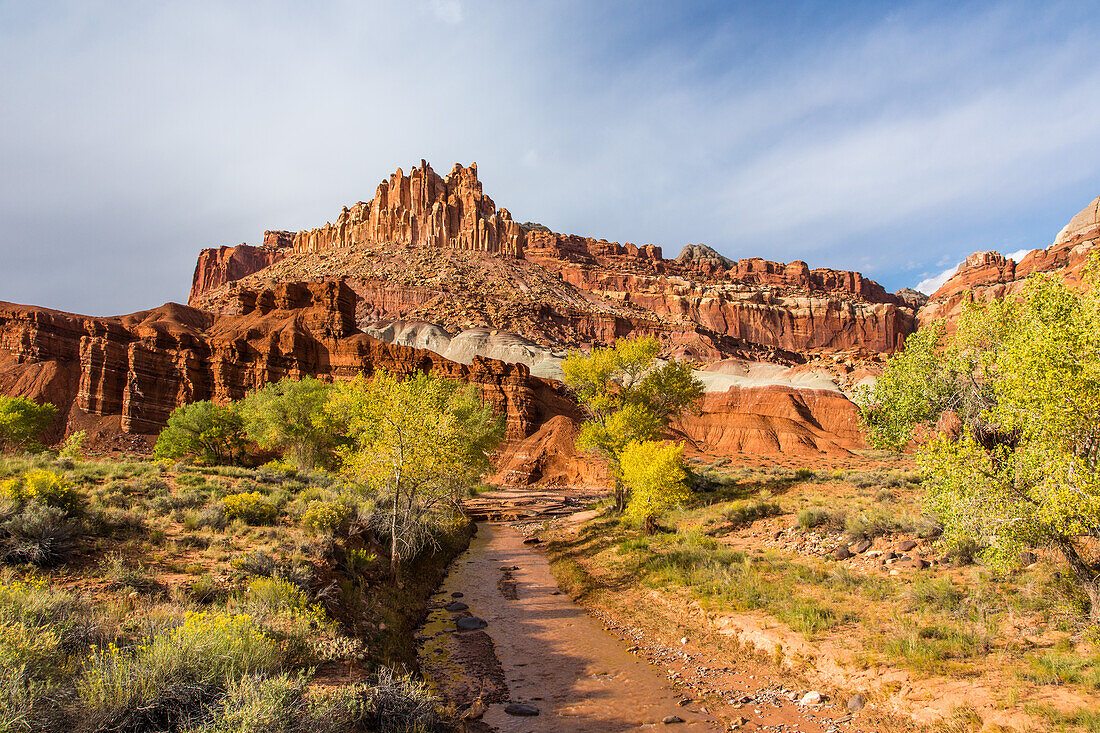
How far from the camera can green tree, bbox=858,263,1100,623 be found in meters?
8.23

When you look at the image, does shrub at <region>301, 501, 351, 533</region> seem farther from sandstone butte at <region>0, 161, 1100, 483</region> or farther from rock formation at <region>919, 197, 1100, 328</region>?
rock formation at <region>919, 197, 1100, 328</region>

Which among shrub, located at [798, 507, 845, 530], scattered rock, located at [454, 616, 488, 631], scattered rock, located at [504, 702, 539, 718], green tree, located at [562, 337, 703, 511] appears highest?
green tree, located at [562, 337, 703, 511]

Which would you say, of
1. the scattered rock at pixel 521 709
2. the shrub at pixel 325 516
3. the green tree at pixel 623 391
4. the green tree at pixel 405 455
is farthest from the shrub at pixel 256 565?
the green tree at pixel 623 391

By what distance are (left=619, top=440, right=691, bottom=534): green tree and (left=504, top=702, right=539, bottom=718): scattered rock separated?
40.4ft

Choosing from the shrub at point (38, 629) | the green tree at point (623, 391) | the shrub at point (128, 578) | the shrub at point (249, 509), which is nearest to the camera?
the shrub at point (38, 629)

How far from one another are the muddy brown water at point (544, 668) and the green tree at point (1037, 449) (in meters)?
6.48

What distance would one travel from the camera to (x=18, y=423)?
3950cm

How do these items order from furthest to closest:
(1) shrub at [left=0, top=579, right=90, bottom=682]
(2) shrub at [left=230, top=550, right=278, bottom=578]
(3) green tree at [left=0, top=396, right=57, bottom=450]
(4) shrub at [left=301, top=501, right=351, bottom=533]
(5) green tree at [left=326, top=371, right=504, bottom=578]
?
(3) green tree at [left=0, top=396, right=57, bottom=450]
(5) green tree at [left=326, top=371, right=504, bottom=578]
(4) shrub at [left=301, top=501, right=351, bottom=533]
(2) shrub at [left=230, top=550, right=278, bottom=578]
(1) shrub at [left=0, top=579, right=90, bottom=682]

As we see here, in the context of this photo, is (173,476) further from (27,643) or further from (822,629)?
(822,629)

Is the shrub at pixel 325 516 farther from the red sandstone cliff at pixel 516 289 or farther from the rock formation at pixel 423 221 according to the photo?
the rock formation at pixel 423 221

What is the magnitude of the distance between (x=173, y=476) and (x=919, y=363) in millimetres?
27661

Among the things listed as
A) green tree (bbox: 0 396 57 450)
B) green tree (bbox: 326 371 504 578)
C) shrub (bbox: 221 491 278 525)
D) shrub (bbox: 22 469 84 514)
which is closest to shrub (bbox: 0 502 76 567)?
shrub (bbox: 22 469 84 514)

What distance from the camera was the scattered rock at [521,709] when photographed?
1080cm

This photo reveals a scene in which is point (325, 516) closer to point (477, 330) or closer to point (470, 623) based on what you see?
point (470, 623)
